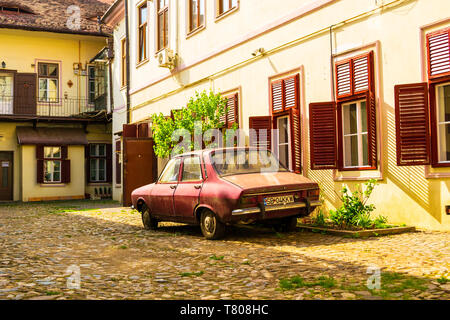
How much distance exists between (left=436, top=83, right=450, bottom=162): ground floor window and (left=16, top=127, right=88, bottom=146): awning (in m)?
20.3

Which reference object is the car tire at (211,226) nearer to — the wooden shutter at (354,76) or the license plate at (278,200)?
the license plate at (278,200)

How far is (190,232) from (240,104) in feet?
16.0

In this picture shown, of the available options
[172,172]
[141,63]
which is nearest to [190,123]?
[172,172]

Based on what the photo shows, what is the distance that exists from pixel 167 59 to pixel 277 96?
6.18 m

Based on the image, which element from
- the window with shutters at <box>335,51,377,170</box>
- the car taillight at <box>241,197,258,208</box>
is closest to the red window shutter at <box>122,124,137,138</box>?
the window with shutters at <box>335,51,377,170</box>

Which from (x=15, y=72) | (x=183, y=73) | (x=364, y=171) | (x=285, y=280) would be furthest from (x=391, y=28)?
(x=15, y=72)

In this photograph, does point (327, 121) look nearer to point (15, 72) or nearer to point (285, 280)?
point (285, 280)

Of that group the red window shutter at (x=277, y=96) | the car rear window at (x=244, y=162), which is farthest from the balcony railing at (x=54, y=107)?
the car rear window at (x=244, y=162)

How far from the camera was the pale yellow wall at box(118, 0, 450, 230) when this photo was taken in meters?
9.03

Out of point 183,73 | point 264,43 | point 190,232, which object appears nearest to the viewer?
point 190,232

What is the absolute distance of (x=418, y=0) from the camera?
902cm

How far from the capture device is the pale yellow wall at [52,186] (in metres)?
25.3

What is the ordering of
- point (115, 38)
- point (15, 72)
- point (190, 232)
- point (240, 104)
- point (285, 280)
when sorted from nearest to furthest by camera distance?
point (285, 280) < point (190, 232) < point (240, 104) < point (115, 38) < point (15, 72)

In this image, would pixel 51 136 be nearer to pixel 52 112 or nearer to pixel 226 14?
pixel 52 112
